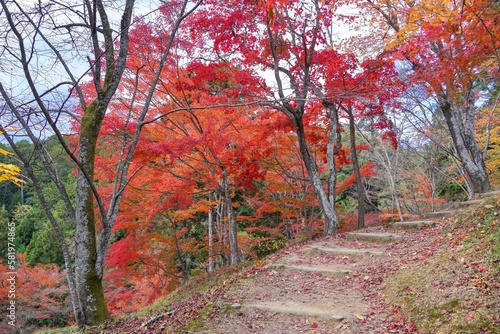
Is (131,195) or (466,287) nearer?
(466,287)

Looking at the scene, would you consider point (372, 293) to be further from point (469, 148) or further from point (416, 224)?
point (469, 148)

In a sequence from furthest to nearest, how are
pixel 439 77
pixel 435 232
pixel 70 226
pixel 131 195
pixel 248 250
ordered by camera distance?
pixel 70 226
pixel 248 250
pixel 131 195
pixel 439 77
pixel 435 232

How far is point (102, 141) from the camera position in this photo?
9.23 m

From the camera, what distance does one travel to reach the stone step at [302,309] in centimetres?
360

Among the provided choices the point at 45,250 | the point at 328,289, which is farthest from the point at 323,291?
the point at 45,250

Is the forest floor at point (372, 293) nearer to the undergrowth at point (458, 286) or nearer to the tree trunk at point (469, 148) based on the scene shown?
the undergrowth at point (458, 286)

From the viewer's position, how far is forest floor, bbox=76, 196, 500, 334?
3043 mm

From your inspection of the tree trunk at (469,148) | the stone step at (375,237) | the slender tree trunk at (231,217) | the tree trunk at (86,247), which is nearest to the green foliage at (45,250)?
the slender tree trunk at (231,217)

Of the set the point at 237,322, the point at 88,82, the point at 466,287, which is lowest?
the point at 237,322

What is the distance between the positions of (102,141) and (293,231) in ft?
28.7

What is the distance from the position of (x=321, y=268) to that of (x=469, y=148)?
20.1ft

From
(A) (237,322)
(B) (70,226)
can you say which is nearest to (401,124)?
(A) (237,322)

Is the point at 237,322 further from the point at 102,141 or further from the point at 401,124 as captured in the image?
the point at 401,124

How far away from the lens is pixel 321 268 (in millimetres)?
5176
